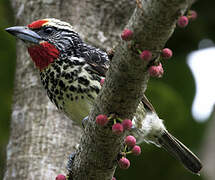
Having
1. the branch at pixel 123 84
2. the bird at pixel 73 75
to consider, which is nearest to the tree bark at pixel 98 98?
the branch at pixel 123 84

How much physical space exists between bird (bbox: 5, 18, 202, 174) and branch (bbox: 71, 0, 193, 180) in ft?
2.03

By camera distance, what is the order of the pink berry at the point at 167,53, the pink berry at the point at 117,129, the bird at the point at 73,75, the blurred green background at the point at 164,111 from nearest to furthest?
the pink berry at the point at 167,53 → the pink berry at the point at 117,129 → the bird at the point at 73,75 → the blurred green background at the point at 164,111

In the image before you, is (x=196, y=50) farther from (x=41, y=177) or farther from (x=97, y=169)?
(x=97, y=169)

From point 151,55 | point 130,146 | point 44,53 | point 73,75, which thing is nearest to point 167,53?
point 151,55

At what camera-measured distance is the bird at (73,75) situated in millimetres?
3152

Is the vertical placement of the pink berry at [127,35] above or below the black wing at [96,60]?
above

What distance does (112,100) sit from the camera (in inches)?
87.1

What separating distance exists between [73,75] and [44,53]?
1.10 ft

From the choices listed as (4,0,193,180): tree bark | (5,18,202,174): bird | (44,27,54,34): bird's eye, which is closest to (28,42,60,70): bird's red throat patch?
(5,18,202,174): bird

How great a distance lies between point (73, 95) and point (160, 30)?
4.35 feet

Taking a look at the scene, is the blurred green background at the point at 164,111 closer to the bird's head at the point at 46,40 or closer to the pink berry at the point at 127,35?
the bird's head at the point at 46,40

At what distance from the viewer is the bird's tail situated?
3.49 metres

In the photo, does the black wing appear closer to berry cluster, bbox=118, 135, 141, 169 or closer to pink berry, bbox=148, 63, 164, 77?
berry cluster, bbox=118, 135, 141, 169

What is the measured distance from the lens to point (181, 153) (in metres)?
3.65
